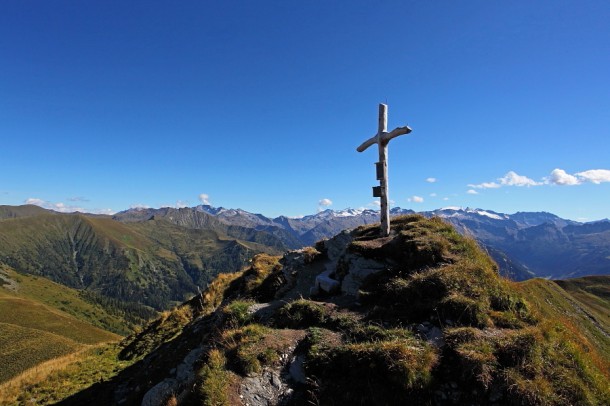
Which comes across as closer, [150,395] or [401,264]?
[150,395]

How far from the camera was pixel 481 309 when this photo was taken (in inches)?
443

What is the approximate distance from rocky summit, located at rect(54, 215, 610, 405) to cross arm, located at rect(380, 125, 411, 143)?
573 cm

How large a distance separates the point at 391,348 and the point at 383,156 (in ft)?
47.0

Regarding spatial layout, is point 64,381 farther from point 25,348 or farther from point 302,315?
Answer: point 25,348

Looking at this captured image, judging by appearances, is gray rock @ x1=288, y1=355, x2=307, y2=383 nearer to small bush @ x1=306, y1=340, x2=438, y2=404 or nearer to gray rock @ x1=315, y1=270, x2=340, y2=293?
small bush @ x1=306, y1=340, x2=438, y2=404

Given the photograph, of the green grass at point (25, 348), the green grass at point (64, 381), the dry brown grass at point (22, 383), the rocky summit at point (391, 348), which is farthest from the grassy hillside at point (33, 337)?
the rocky summit at point (391, 348)

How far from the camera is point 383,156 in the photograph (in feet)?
71.1

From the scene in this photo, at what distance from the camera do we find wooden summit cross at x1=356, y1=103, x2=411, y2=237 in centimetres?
2059

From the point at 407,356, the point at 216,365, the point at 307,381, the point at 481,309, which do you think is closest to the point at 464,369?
the point at 407,356

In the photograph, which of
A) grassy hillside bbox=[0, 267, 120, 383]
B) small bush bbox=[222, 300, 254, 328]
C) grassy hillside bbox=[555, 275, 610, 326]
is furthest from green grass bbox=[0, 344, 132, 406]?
grassy hillside bbox=[555, 275, 610, 326]

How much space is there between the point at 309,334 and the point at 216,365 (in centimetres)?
322

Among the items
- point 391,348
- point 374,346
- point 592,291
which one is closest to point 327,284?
point 374,346

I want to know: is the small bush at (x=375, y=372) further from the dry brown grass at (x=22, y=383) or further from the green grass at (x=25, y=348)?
the green grass at (x=25, y=348)

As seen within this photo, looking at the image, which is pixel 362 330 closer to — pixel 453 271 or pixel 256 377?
pixel 256 377
